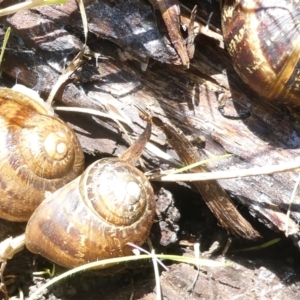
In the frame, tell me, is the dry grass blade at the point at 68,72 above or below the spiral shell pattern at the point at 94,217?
above

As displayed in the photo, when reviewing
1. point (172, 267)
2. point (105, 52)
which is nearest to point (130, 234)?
point (172, 267)

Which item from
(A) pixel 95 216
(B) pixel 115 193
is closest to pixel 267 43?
(B) pixel 115 193

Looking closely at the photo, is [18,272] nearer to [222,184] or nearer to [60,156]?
[60,156]

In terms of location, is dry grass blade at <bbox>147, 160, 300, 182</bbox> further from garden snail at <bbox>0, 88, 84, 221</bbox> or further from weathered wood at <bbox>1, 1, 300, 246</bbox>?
garden snail at <bbox>0, 88, 84, 221</bbox>

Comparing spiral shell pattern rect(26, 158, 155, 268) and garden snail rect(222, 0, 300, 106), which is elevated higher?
garden snail rect(222, 0, 300, 106)

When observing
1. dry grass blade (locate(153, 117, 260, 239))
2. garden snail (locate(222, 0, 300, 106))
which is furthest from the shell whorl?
garden snail (locate(222, 0, 300, 106))

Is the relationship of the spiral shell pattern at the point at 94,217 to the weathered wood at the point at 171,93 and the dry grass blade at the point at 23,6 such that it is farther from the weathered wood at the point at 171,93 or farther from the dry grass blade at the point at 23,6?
the dry grass blade at the point at 23,6

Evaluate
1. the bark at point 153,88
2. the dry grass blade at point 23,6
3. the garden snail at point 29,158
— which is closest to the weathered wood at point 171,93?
the bark at point 153,88
